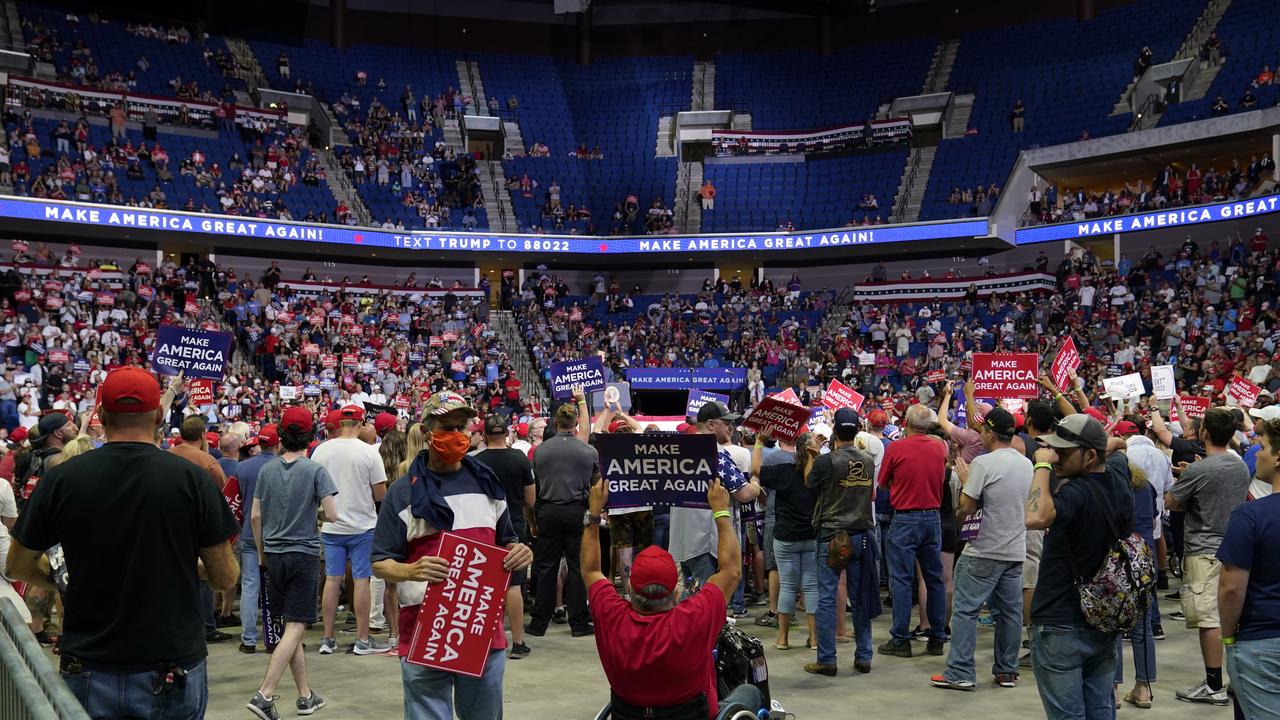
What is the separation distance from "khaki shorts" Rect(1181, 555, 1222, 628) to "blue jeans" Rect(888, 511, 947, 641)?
1.72m

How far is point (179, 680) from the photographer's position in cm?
354

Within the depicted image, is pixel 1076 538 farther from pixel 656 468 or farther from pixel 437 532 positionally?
pixel 437 532

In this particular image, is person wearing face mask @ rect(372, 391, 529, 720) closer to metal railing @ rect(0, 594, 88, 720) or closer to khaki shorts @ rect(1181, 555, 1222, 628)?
metal railing @ rect(0, 594, 88, 720)

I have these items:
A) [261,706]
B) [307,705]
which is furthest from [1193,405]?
[261,706]

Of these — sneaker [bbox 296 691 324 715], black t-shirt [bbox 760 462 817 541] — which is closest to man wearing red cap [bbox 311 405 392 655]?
sneaker [bbox 296 691 324 715]

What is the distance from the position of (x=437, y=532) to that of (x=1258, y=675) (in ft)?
10.8

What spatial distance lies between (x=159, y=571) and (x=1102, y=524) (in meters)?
3.73

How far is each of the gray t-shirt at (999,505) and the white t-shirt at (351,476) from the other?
165 inches

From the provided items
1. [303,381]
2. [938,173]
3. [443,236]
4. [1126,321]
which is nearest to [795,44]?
[938,173]

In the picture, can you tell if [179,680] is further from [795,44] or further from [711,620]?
[795,44]

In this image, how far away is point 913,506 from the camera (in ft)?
25.9

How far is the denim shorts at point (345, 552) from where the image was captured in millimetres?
8000

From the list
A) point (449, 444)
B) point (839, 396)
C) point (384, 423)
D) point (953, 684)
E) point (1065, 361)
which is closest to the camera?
point (449, 444)

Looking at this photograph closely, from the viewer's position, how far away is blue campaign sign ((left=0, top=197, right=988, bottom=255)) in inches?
1063
